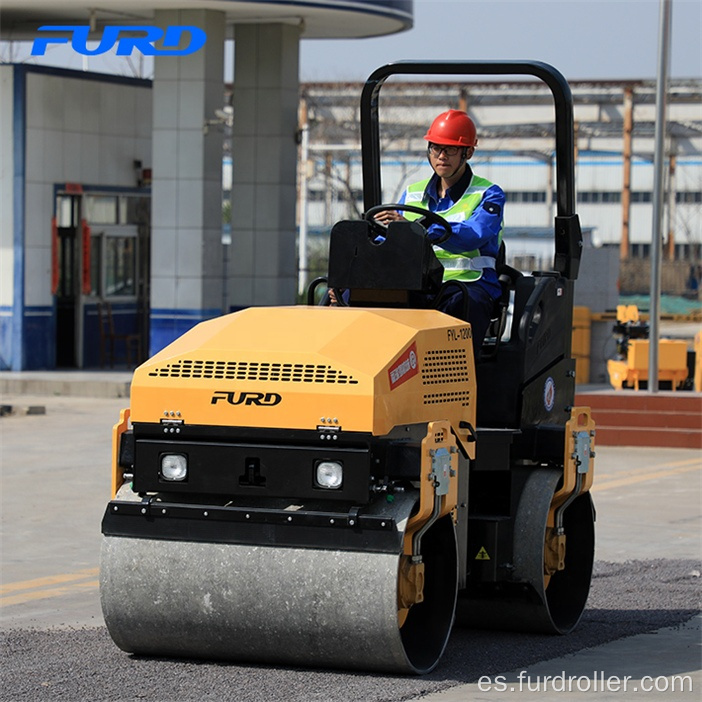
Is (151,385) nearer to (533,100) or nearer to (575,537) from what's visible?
(575,537)

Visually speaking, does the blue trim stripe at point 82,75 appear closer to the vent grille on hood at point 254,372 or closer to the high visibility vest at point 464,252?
the high visibility vest at point 464,252

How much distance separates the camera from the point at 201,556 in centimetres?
675

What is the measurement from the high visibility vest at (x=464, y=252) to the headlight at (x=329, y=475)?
159cm

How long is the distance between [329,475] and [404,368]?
568 mm

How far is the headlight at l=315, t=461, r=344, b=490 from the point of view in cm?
657

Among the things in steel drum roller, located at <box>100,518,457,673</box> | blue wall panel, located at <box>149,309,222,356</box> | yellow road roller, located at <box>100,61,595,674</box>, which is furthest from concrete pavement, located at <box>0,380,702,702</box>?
blue wall panel, located at <box>149,309,222,356</box>

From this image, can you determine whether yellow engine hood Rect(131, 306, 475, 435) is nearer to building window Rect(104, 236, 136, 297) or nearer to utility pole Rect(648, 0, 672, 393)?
utility pole Rect(648, 0, 672, 393)

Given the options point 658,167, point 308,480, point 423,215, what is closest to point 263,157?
point 658,167

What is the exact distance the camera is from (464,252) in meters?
7.81

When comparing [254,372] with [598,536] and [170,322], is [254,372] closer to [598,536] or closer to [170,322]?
[598,536]

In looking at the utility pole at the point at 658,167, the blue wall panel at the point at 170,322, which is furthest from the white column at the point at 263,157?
the utility pole at the point at 658,167

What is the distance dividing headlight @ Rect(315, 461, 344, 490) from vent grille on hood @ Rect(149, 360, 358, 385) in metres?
0.34

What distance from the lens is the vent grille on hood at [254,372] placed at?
6.63 m

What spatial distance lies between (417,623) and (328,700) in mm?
910
